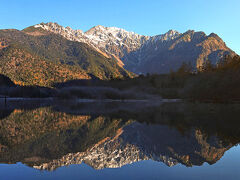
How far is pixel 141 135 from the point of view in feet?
51.6

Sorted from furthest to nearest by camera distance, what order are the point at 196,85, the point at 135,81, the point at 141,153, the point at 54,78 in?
the point at 54,78
the point at 135,81
the point at 196,85
the point at 141,153

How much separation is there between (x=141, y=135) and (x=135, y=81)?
4041 inches

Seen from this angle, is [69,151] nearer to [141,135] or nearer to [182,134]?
[141,135]

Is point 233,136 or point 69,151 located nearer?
point 69,151

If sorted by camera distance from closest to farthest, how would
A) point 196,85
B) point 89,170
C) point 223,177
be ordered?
point 223,177, point 89,170, point 196,85

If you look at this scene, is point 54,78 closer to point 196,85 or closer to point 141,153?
point 196,85

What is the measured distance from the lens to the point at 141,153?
11484 mm

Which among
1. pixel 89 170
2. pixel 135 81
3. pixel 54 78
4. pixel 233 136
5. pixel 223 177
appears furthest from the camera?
pixel 54 78

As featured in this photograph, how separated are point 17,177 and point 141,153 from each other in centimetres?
569

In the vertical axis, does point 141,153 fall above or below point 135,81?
below

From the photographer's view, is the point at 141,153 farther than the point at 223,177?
Yes

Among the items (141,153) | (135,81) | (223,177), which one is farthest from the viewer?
(135,81)

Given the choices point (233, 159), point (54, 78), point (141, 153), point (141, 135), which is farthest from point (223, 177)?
point (54, 78)

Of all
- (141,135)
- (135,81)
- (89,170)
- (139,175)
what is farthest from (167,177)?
(135,81)
